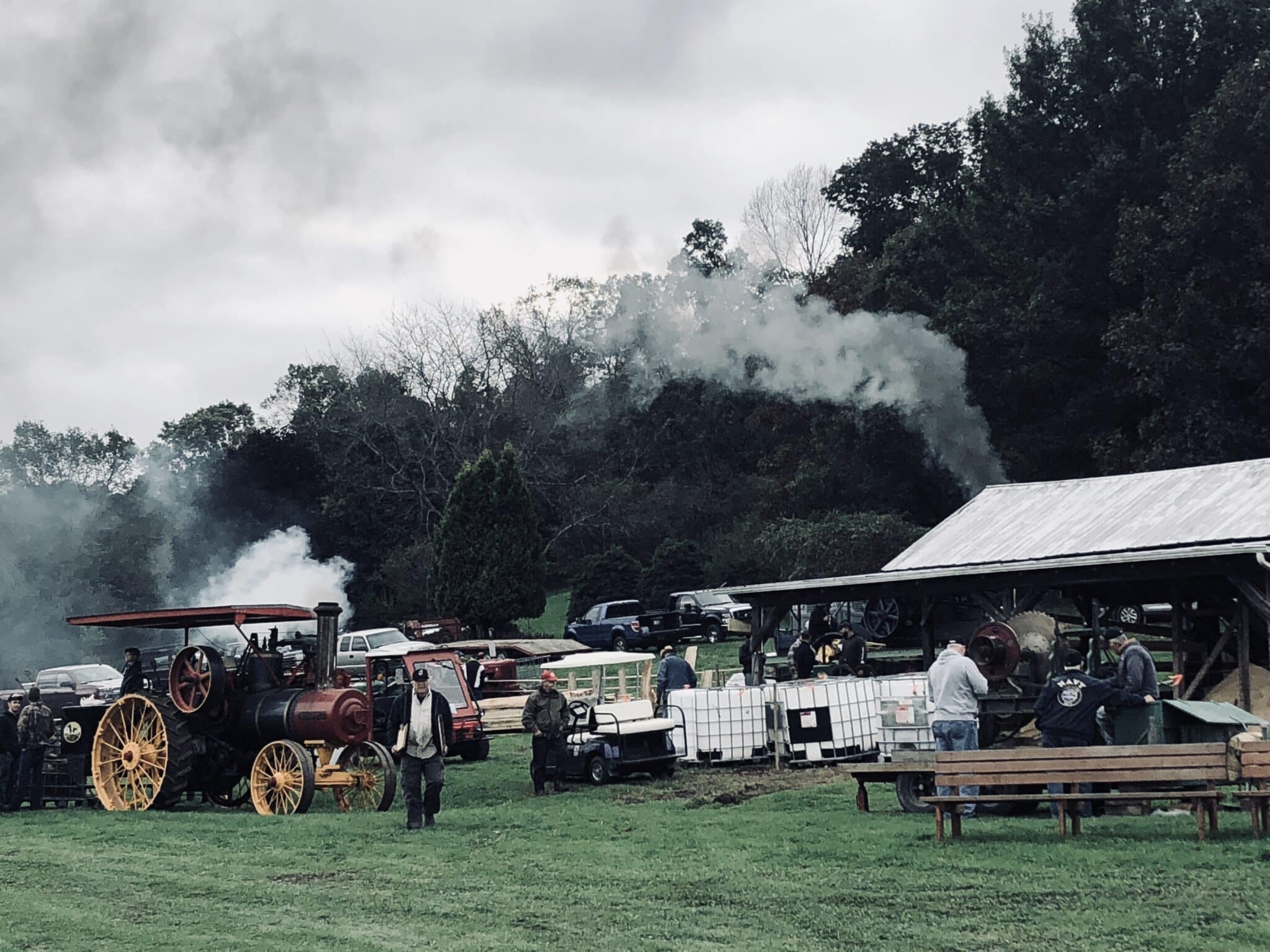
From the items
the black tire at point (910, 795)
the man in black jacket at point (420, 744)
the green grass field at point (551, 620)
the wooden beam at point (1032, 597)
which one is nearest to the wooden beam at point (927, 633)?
the wooden beam at point (1032, 597)

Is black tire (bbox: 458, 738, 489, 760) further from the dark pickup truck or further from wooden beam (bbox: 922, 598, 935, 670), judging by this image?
the dark pickup truck

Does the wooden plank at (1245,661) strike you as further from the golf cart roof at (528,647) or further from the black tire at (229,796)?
the golf cart roof at (528,647)

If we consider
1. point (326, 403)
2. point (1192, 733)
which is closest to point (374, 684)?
point (1192, 733)

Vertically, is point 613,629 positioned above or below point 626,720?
above

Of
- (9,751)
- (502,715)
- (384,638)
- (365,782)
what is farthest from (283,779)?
(384,638)

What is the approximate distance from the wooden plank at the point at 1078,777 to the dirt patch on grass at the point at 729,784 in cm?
379

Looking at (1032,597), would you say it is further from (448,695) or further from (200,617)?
(200,617)

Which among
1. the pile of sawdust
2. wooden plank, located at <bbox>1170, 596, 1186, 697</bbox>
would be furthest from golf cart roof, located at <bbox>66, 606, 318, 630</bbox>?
the pile of sawdust

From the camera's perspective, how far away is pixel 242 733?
56.4 feet

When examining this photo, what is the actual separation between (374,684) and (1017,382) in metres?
23.9

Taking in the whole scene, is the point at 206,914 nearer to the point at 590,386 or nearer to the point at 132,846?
the point at 132,846

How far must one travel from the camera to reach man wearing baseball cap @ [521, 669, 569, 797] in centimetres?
1759

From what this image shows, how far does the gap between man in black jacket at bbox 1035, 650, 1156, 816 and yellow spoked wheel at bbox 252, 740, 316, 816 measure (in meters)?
7.69

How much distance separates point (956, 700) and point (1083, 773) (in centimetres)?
220
